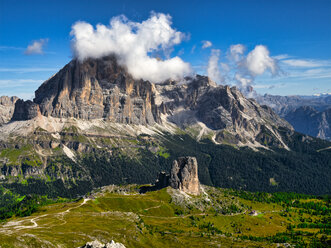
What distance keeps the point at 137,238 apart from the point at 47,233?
142ft

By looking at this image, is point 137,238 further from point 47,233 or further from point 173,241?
point 47,233

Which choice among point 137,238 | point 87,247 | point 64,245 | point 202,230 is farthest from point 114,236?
point 202,230

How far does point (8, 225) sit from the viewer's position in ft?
523

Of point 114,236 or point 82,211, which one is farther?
point 82,211

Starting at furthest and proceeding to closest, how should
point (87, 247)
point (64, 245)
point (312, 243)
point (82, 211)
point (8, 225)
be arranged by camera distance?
point (82, 211) → point (312, 243) → point (8, 225) → point (64, 245) → point (87, 247)

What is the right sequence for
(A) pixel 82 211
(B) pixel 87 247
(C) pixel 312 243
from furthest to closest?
(A) pixel 82 211 < (C) pixel 312 243 < (B) pixel 87 247

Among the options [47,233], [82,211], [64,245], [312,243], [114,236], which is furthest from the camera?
[82,211]

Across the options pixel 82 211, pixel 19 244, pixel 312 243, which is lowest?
pixel 312 243

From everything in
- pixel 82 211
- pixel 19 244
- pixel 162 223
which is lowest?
pixel 162 223

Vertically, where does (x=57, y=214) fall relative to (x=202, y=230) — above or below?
above

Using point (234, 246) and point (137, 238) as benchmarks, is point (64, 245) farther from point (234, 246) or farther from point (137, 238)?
point (234, 246)

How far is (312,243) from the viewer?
182 metres

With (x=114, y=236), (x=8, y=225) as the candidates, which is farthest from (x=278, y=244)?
(x=8, y=225)

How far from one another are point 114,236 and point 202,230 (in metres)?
72.7
